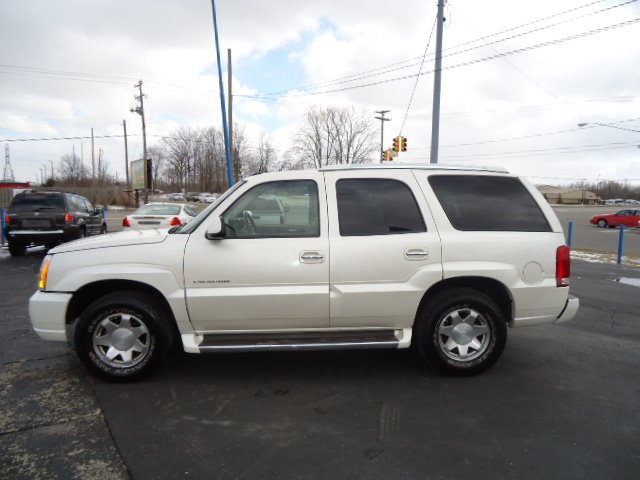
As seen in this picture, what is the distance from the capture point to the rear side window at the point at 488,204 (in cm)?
386

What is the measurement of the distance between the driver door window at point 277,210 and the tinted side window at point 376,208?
0.27 metres

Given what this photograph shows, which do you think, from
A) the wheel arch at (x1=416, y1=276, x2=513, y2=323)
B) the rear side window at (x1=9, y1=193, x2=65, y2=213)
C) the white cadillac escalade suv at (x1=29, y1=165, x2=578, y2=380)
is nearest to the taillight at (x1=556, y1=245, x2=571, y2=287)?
the white cadillac escalade suv at (x1=29, y1=165, x2=578, y2=380)

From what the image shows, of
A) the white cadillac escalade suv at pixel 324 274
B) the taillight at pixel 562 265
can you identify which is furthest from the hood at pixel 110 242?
the taillight at pixel 562 265

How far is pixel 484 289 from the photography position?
402 cm

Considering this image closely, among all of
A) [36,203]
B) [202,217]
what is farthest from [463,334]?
[36,203]

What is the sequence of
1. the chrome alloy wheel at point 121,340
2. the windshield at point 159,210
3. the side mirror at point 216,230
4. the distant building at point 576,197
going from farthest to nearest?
the distant building at point 576,197 < the windshield at point 159,210 < the chrome alloy wheel at point 121,340 < the side mirror at point 216,230

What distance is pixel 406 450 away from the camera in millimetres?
2734

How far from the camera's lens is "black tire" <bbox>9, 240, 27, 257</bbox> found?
1159cm

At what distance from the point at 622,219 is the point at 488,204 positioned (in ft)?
125

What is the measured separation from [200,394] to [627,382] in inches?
148

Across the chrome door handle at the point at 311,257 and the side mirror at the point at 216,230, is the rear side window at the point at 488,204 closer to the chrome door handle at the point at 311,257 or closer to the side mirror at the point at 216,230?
the chrome door handle at the point at 311,257

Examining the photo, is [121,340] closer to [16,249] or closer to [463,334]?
[463,334]

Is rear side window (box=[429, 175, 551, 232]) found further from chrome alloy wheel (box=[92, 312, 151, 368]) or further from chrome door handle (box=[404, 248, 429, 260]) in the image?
chrome alloy wheel (box=[92, 312, 151, 368])

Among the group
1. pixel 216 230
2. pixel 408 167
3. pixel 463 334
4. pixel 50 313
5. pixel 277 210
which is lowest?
pixel 463 334
